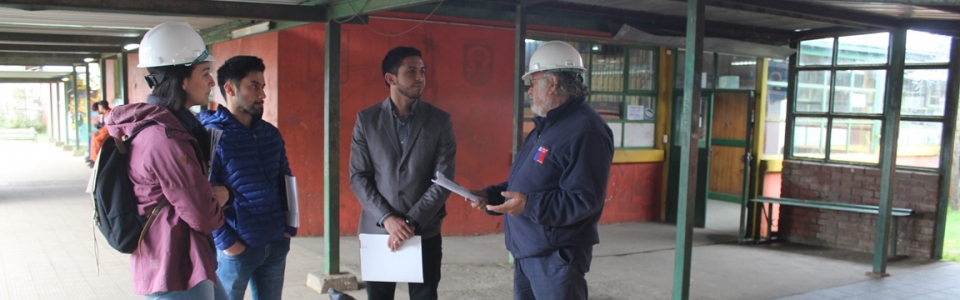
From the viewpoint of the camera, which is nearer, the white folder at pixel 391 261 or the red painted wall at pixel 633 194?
the white folder at pixel 391 261

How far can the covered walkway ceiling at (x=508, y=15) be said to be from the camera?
471cm

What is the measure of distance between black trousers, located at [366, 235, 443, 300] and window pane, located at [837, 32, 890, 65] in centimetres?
615

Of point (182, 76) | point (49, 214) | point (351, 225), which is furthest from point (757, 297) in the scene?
point (49, 214)

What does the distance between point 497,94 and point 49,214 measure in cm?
591

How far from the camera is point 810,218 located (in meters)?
8.30

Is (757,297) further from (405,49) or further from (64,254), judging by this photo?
(64,254)

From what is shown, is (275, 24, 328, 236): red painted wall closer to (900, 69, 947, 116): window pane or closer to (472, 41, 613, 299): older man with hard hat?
(472, 41, 613, 299): older man with hard hat

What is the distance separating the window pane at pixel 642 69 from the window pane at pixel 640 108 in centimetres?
14

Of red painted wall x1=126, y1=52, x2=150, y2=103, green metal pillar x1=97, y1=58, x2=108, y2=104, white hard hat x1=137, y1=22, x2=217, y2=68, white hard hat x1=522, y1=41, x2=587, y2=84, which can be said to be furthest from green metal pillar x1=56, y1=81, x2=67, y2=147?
white hard hat x1=522, y1=41, x2=587, y2=84

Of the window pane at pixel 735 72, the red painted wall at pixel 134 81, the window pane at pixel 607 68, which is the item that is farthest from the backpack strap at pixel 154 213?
the red painted wall at pixel 134 81

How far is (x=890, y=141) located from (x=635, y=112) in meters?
3.58

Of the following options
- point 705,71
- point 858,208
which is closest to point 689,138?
point 858,208

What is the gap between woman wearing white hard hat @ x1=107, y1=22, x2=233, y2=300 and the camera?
2268mm

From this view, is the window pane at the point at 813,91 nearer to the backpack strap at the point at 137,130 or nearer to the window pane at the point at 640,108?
the window pane at the point at 640,108
